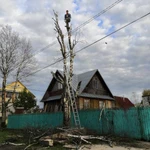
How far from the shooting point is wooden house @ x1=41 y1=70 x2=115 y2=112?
27438mm

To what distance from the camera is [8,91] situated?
50.2 meters

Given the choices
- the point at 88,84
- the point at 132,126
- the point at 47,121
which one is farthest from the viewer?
the point at 88,84

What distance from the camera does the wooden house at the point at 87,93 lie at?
27.4m

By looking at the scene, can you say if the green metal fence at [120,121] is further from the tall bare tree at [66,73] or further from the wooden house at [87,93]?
the wooden house at [87,93]

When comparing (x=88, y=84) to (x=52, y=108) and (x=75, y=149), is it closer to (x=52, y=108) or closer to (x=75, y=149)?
(x=52, y=108)

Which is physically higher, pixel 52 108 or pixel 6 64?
pixel 6 64

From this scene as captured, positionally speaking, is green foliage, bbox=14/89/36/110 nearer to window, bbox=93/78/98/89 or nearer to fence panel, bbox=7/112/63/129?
fence panel, bbox=7/112/63/129

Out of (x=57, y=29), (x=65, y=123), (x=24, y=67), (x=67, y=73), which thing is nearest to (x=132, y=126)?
(x=65, y=123)

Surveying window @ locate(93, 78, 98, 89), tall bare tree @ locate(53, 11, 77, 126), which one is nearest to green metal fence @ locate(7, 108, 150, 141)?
tall bare tree @ locate(53, 11, 77, 126)

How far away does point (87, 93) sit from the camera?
27.9 meters

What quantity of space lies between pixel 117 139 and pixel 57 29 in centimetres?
899

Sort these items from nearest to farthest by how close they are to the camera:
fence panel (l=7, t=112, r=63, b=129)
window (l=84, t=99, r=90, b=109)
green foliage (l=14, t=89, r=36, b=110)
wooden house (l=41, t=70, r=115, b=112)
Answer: fence panel (l=7, t=112, r=63, b=129) < window (l=84, t=99, r=90, b=109) < wooden house (l=41, t=70, r=115, b=112) < green foliage (l=14, t=89, r=36, b=110)

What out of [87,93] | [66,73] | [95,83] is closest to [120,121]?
[66,73]

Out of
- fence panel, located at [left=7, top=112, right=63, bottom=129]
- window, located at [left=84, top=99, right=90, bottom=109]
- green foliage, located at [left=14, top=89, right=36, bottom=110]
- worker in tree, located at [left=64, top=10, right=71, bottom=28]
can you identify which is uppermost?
worker in tree, located at [left=64, top=10, right=71, bottom=28]
